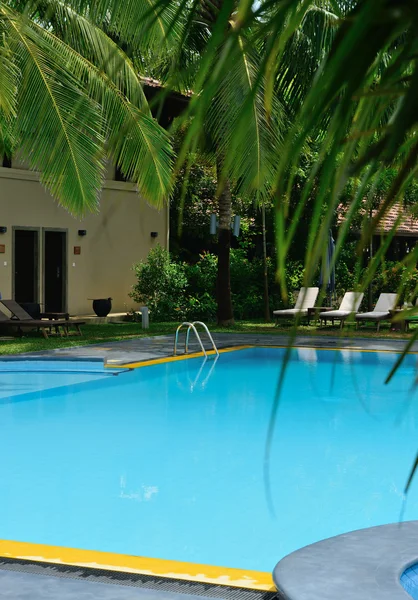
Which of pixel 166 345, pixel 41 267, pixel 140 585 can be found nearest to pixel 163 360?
pixel 166 345

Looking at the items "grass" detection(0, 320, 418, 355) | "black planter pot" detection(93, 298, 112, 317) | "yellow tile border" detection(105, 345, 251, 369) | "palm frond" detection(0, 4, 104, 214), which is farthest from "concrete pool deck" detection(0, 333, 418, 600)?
"black planter pot" detection(93, 298, 112, 317)

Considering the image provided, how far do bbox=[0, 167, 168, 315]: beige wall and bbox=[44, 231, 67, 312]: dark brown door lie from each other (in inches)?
6.2

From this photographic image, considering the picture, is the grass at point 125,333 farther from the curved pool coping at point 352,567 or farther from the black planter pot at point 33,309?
the curved pool coping at point 352,567

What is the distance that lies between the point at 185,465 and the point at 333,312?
38.3ft

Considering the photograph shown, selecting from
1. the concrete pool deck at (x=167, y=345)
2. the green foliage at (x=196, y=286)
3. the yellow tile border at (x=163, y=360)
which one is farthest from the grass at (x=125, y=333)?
the yellow tile border at (x=163, y=360)

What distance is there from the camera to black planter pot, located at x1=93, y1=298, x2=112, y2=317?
22.9 meters

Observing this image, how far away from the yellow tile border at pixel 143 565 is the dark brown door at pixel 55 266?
58.3 ft

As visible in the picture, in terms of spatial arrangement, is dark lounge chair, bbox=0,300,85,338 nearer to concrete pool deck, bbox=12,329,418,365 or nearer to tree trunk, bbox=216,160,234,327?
concrete pool deck, bbox=12,329,418,365

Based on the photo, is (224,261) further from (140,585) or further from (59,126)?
(140,585)

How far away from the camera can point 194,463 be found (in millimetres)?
8695

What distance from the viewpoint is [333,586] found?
3.86m

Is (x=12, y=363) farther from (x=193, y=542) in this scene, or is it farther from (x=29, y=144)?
(x=193, y=542)

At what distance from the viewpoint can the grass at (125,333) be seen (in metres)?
16.6

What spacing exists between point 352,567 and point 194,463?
4687mm
